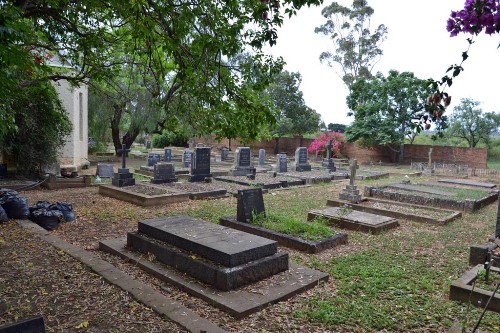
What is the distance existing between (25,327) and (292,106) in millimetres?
34785

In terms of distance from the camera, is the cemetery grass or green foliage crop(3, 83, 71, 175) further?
green foliage crop(3, 83, 71, 175)

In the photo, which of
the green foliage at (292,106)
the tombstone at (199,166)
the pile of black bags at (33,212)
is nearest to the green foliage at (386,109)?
the green foliage at (292,106)

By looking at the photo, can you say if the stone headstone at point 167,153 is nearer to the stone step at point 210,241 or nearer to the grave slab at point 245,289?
the stone step at point 210,241

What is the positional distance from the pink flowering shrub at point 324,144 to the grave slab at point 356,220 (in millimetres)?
20832

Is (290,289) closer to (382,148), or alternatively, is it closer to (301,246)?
(301,246)

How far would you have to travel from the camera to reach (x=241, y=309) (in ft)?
14.6

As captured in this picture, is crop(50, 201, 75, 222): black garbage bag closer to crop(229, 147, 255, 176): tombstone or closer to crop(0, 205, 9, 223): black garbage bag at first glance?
crop(0, 205, 9, 223): black garbage bag

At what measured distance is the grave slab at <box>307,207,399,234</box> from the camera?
884cm

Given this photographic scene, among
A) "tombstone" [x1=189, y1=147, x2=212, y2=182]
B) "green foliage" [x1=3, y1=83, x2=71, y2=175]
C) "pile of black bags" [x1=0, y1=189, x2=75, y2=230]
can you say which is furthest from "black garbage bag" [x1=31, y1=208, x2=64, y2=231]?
"tombstone" [x1=189, y1=147, x2=212, y2=182]

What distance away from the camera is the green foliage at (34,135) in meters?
13.9

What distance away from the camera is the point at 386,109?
2970 cm

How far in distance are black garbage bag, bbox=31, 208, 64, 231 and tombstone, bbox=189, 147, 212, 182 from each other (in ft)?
24.7

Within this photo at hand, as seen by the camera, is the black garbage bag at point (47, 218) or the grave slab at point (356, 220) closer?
the black garbage bag at point (47, 218)

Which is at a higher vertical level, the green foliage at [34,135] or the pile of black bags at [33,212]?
the green foliage at [34,135]
